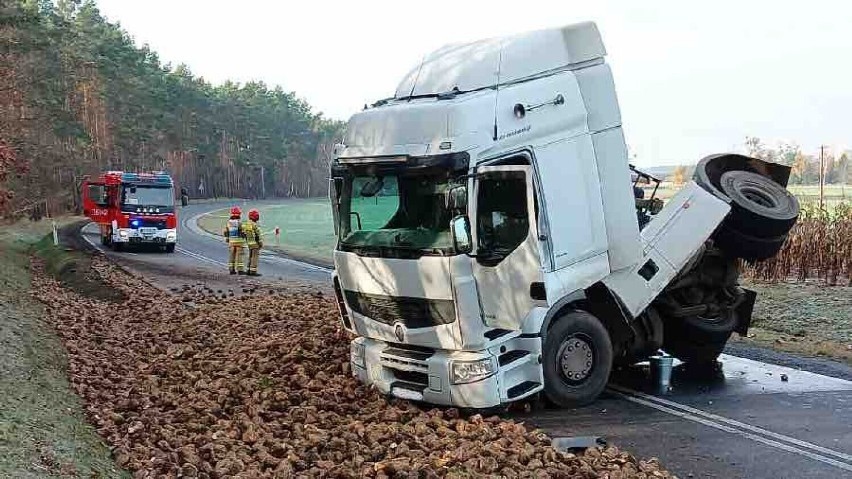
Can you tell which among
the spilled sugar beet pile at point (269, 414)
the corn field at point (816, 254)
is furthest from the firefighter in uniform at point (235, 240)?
the corn field at point (816, 254)

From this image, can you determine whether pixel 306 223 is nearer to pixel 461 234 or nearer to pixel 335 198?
pixel 335 198

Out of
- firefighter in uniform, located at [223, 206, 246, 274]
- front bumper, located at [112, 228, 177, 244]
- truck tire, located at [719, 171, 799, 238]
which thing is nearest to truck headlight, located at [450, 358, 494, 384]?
truck tire, located at [719, 171, 799, 238]

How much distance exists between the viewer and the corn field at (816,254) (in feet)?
62.3

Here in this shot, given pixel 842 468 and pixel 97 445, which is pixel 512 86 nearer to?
pixel 842 468

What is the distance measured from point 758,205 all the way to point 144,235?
2391cm

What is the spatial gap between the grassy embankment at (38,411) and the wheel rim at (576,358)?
14.3ft

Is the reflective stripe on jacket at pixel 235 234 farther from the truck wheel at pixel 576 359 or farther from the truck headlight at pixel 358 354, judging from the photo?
the truck wheel at pixel 576 359

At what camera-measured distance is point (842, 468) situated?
6371 millimetres

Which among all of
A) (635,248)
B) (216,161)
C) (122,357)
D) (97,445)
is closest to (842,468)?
(635,248)

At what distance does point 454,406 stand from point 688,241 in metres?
3.37

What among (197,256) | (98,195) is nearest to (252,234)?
(197,256)

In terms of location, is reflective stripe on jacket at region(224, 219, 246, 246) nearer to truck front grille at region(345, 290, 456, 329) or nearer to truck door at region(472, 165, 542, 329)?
truck front grille at region(345, 290, 456, 329)

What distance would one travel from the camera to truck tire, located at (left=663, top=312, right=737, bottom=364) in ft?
31.2

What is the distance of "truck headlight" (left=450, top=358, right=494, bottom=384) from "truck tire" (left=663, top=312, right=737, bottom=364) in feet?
10.0
